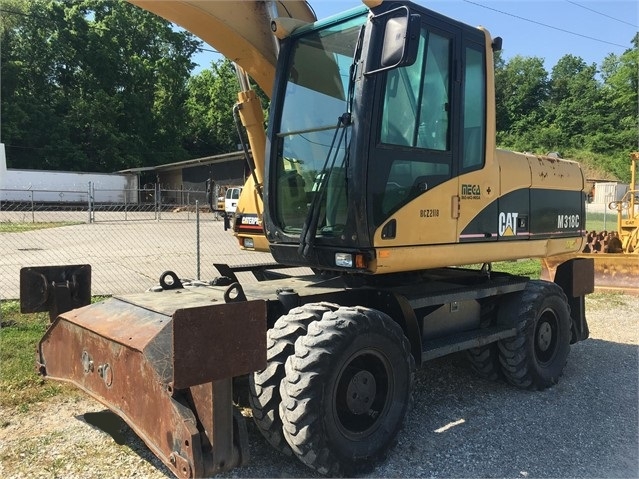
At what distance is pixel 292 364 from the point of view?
328 cm

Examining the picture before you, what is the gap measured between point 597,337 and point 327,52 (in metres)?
5.61

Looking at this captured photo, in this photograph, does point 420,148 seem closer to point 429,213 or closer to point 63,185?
point 429,213

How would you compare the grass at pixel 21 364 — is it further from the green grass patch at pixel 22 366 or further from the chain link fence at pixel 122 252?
the chain link fence at pixel 122 252

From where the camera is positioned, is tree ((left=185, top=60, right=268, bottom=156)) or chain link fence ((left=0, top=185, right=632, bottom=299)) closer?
chain link fence ((left=0, top=185, right=632, bottom=299))

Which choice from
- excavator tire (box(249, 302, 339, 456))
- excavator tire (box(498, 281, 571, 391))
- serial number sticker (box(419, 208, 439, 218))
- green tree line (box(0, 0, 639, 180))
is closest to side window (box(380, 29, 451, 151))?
serial number sticker (box(419, 208, 439, 218))

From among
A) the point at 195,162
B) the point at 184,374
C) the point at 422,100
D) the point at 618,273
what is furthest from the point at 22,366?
the point at 195,162

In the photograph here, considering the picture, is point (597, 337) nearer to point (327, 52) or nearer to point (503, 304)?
point (503, 304)

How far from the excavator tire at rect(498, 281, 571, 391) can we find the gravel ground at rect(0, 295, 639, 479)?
17 cm

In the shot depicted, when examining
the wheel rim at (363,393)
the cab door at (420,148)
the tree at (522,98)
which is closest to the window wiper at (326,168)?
the cab door at (420,148)

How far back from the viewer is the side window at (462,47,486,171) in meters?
4.48

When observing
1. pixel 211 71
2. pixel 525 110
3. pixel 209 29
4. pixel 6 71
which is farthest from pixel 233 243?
pixel 525 110

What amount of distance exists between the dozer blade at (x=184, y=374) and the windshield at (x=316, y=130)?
126 centimetres

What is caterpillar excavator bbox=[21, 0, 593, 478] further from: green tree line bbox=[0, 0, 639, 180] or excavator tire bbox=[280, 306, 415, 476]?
green tree line bbox=[0, 0, 639, 180]

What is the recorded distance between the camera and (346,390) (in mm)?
3602
